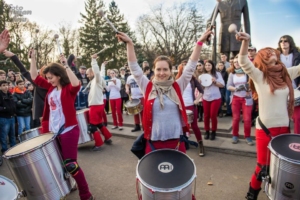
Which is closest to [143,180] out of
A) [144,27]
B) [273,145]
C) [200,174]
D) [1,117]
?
[273,145]

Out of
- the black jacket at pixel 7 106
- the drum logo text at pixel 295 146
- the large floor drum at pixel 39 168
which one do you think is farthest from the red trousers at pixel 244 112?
the black jacket at pixel 7 106

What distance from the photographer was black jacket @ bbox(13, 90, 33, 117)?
6.41 meters

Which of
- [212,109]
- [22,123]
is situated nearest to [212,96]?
[212,109]

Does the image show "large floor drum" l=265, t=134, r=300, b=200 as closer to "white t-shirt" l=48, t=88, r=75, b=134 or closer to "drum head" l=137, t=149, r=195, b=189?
"drum head" l=137, t=149, r=195, b=189

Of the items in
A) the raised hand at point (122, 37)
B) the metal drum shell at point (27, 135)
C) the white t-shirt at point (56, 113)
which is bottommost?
the metal drum shell at point (27, 135)

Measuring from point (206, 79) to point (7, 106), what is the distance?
5.08 metres

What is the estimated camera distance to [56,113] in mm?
3141

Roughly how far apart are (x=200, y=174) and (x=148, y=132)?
2.16 metres

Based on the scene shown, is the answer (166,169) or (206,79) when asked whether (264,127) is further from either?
(206,79)

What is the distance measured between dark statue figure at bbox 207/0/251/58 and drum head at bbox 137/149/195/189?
7.38 metres

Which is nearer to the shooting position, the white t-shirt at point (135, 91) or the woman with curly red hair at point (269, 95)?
the woman with curly red hair at point (269, 95)

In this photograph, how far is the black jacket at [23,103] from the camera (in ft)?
21.0

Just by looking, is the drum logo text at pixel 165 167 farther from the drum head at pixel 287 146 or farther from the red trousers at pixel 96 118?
the red trousers at pixel 96 118

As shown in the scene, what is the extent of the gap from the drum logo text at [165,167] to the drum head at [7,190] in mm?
→ 1337
